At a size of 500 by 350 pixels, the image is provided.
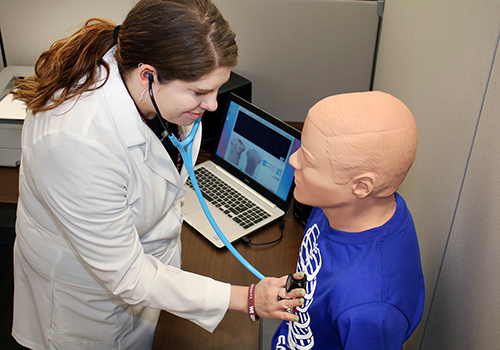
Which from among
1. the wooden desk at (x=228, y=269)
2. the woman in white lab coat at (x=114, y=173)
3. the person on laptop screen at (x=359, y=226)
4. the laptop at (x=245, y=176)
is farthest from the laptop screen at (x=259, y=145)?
the person on laptop screen at (x=359, y=226)

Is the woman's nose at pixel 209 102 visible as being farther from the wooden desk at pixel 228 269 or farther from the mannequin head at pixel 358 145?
the wooden desk at pixel 228 269

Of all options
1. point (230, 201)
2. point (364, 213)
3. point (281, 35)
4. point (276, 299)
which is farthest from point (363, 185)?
point (281, 35)

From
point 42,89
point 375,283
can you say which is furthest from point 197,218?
point 375,283

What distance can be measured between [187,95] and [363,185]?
0.39 m

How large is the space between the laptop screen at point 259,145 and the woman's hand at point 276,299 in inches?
19.1

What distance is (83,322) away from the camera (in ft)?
3.55

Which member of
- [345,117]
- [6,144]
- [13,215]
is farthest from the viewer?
[13,215]

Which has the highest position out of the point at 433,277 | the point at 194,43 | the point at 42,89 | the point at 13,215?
the point at 194,43

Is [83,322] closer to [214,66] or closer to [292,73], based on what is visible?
[214,66]

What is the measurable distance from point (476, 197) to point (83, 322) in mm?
945

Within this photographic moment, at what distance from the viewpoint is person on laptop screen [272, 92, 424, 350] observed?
0.70 metres

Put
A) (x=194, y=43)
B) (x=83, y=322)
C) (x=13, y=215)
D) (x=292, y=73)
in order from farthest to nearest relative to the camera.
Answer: (x=13, y=215)
(x=292, y=73)
(x=83, y=322)
(x=194, y=43)

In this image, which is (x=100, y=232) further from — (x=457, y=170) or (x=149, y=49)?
(x=457, y=170)

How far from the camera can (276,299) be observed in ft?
2.90
